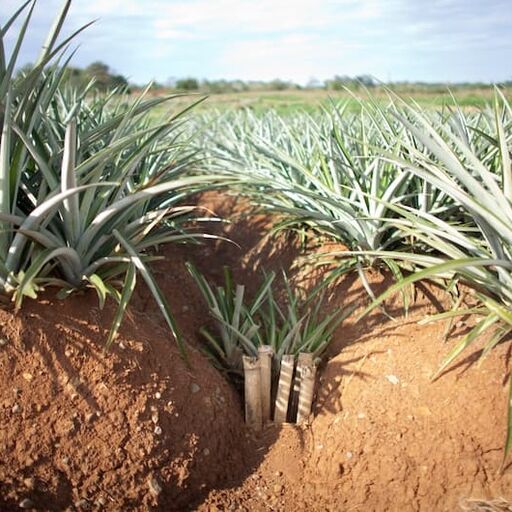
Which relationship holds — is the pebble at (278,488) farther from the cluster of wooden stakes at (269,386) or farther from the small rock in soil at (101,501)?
the small rock in soil at (101,501)

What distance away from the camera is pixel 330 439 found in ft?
5.30

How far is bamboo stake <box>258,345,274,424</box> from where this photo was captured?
1.70m

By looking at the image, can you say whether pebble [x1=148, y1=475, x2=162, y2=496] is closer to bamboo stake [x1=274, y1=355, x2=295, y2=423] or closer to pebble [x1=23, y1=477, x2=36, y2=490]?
pebble [x1=23, y1=477, x2=36, y2=490]

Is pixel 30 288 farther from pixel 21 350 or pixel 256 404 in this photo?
pixel 256 404

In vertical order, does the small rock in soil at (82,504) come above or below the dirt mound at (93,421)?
below

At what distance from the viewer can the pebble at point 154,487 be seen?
56.1 inches

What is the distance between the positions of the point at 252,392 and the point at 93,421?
1.64ft

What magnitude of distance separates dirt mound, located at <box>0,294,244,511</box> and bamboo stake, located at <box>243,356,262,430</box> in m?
0.15

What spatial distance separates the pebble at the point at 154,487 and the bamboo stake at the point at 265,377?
16.8 inches

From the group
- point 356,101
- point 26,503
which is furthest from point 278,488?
point 356,101

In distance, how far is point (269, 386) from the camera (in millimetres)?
1734

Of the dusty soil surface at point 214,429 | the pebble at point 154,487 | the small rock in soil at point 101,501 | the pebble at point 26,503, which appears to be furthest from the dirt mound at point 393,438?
the pebble at point 26,503

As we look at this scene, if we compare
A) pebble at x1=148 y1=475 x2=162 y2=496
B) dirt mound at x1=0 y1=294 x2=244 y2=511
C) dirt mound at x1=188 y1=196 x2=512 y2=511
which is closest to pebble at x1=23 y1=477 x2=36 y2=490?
dirt mound at x1=0 y1=294 x2=244 y2=511

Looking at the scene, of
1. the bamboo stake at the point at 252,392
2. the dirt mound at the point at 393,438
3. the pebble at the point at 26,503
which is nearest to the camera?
the pebble at the point at 26,503
